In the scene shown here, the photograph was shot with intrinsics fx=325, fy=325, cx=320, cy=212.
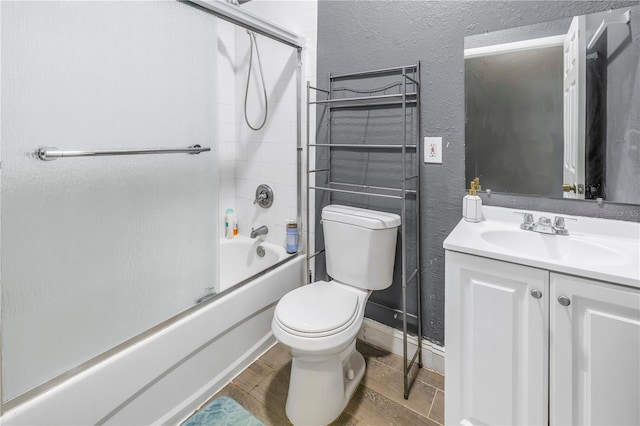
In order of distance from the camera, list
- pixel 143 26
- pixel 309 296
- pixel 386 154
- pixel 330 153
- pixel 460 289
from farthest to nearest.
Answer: pixel 330 153 < pixel 386 154 < pixel 309 296 < pixel 143 26 < pixel 460 289

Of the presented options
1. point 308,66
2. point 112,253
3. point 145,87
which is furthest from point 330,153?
point 112,253

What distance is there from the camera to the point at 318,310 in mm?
1449

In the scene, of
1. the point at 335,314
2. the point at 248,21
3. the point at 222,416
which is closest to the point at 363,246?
the point at 335,314

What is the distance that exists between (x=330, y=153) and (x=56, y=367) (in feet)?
5.12

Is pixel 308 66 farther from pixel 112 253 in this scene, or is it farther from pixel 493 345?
pixel 493 345

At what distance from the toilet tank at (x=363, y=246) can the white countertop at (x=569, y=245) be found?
0.37 m

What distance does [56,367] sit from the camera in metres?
1.07

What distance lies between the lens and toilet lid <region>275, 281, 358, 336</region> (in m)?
1.33

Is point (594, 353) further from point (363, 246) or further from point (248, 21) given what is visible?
point (248, 21)

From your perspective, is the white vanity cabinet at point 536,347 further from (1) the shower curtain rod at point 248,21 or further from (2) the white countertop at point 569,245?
(1) the shower curtain rod at point 248,21

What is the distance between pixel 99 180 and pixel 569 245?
178cm

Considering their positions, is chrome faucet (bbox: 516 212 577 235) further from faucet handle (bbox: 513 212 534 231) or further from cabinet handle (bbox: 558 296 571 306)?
cabinet handle (bbox: 558 296 571 306)

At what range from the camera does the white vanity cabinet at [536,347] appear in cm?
93

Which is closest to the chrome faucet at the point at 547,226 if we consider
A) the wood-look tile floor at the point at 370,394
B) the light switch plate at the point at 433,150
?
the light switch plate at the point at 433,150
